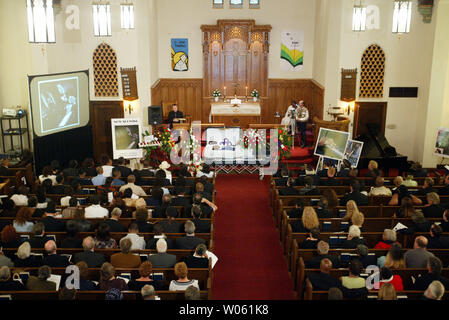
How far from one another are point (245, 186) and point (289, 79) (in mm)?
7732

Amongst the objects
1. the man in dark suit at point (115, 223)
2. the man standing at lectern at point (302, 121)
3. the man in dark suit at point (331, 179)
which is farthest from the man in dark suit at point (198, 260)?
the man standing at lectern at point (302, 121)

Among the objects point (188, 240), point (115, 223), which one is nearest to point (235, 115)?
point (115, 223)

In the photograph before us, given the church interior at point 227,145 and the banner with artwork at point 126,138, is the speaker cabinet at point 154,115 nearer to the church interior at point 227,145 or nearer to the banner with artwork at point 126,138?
the church interior at point 227,145

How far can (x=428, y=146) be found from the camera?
1572cm

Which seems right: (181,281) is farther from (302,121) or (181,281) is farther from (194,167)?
(302,121)

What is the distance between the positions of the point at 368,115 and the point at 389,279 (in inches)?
425

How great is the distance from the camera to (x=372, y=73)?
1619cm

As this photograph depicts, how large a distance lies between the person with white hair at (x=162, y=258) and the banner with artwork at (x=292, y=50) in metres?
14.1

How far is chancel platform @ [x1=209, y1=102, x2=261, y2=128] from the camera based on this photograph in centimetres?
1862

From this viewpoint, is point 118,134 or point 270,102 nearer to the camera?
point 118,134

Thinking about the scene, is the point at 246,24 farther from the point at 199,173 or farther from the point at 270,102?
the point at 199,173

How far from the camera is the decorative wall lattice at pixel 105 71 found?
1611 cm

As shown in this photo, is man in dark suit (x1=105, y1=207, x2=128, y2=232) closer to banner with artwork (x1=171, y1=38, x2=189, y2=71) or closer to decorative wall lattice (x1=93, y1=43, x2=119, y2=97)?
decorative wall lattice (x1=93, y1=43, x2=119, y2=97)

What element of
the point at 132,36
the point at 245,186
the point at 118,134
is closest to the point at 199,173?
the point at 245,186
